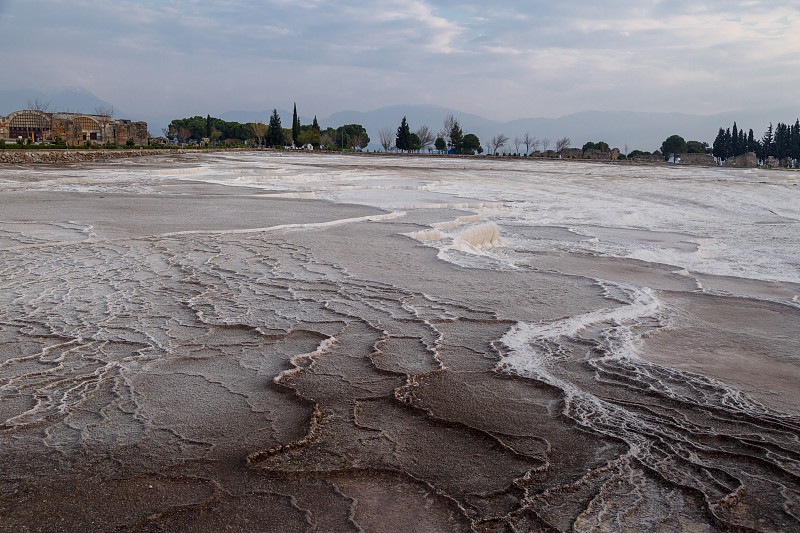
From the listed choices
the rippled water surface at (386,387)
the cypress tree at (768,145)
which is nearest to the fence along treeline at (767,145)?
the cypress tree at (768,145)

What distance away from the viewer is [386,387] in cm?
343

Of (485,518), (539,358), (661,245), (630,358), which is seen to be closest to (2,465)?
(485,518)

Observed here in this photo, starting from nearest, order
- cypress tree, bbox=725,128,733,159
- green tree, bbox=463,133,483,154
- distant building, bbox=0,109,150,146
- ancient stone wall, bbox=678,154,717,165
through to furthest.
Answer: distant building, bbox=0,109,150,146, ancient stone wall, bbox=678,154,717,165, cypress tree, bbox=725,128,733,159, green tree, bbox=463,133,483,154

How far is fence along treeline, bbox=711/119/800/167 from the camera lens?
213 ft

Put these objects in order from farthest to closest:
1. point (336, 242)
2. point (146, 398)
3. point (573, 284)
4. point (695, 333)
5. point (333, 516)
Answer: point (336, 242) < point (573, 284) < point (695, 333) < point (146, 398) < point (333, 516)

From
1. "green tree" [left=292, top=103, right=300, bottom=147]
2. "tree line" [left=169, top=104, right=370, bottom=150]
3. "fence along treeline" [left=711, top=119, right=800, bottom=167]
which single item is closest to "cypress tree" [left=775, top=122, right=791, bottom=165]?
"fence along treeline" [left=711, top=119, right=800, bottom=167]

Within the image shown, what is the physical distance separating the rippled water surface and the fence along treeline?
222 ft

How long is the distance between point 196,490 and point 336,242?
17.2 feet

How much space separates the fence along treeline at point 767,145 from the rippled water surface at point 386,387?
67.6 meters

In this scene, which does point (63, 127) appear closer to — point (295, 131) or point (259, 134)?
point (295, 131)

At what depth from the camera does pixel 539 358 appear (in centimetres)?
398

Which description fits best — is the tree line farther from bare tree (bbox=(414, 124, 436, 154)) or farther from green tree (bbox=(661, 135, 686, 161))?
green tree (bbox=(661, 135, 686, 161))

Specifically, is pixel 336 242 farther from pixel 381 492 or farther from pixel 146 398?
pixel 381 492

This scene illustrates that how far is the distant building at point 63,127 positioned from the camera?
55281 millimetres
